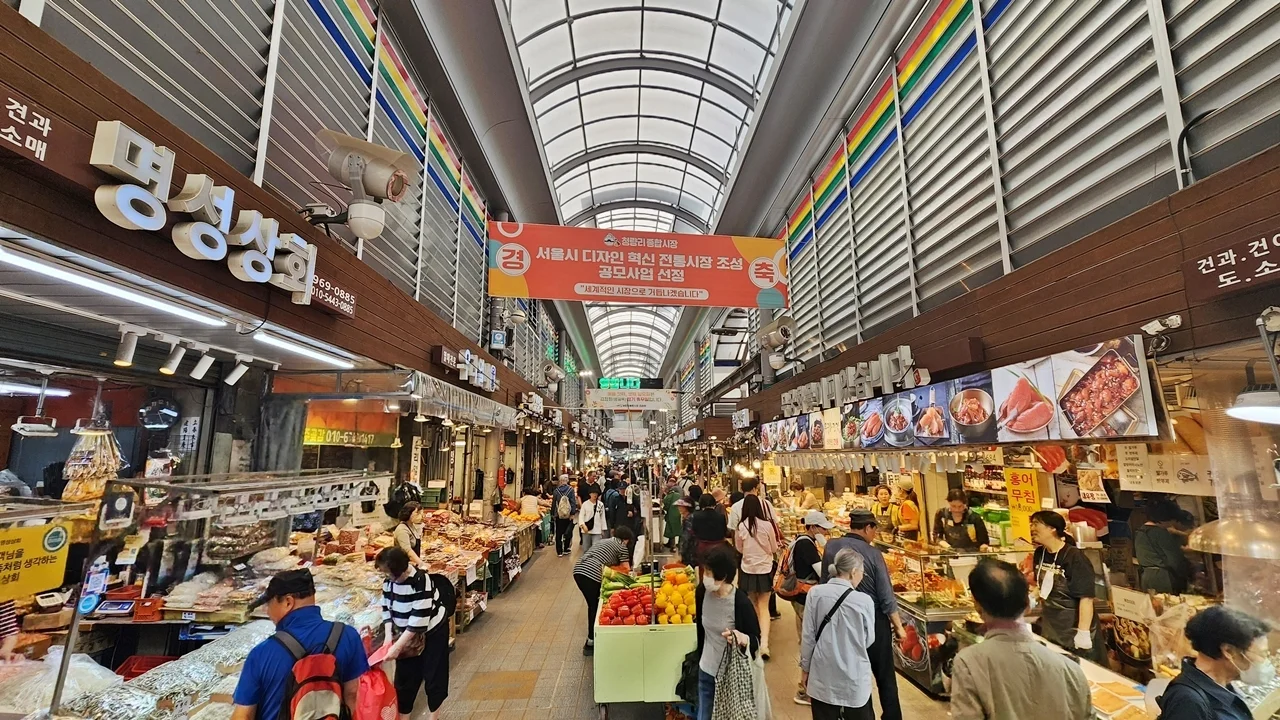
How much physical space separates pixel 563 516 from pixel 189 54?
10795 mm

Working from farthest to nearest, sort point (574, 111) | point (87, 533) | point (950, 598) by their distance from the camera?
1. point (574, 111)
2. point (950, 598)
3. point (87, 533)

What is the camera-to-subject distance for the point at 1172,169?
3387mm

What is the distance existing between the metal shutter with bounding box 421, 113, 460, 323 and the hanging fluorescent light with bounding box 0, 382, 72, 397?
3.57 m

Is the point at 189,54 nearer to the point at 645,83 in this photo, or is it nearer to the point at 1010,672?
the point at 1010,672

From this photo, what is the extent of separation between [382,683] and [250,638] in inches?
66.6

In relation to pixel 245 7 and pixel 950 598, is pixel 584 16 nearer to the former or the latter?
pixel 245 7

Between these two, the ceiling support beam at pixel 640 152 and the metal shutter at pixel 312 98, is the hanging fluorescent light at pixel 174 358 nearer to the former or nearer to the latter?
the metal shutter at pixel 312 98

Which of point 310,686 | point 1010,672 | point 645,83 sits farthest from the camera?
point 645,83

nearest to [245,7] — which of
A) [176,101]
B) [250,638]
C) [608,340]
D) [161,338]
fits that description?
[176,101]

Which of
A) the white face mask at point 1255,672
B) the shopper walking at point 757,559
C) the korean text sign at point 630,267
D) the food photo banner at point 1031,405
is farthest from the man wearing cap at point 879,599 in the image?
the korean text sign at point 630,267

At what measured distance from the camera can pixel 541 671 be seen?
233 inches

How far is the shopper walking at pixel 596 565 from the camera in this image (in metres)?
6.19

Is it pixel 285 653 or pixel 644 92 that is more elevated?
pixel 644 92

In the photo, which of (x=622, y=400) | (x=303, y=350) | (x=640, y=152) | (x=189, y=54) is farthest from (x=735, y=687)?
(x=640, y=152)
